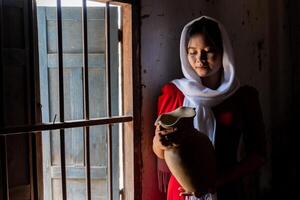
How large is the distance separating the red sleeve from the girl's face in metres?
0.11

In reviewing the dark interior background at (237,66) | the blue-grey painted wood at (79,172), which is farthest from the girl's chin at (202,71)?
the blue-grey painted wood at (79,172)

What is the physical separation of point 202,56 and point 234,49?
2.50 ft

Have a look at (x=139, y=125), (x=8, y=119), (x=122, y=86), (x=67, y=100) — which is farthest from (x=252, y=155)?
(x=67, y=100)

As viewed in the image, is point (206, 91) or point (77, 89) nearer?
point (206, 91)

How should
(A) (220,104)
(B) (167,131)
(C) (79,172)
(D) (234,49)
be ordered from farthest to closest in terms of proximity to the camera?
(C) (79,172)
(D) (234,49)
(A) (220,104)
(B) (167,131)

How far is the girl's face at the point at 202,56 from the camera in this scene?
1.26 meters

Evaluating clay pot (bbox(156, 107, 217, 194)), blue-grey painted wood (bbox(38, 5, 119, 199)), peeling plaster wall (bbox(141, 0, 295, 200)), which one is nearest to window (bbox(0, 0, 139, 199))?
blue-grey painted wood (bbox(38, 5, 119, 199))

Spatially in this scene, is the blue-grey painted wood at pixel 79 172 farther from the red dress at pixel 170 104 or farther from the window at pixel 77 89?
the red dress at pixel 170 104

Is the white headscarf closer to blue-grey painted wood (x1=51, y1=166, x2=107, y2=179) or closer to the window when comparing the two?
the window

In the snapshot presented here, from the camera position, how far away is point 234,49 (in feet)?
6.46

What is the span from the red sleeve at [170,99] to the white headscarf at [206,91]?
0.06 feet

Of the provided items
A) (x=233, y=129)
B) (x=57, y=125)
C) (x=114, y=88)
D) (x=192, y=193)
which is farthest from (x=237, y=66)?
(x=57, y=125)

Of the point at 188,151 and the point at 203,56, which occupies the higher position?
the point at 203,56

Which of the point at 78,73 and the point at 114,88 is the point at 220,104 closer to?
the point at 114,88
